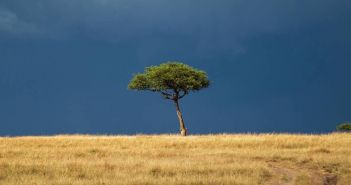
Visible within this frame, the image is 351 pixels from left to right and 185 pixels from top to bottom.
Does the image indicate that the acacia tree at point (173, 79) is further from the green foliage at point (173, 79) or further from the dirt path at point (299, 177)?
the dirt path at point (299, 177)

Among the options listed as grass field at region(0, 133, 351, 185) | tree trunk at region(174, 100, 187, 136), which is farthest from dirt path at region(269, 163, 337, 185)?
tree trunk at region(174, 100, 187, 136)

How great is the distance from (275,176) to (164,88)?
38.3 m

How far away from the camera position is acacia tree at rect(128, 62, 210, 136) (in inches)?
2286

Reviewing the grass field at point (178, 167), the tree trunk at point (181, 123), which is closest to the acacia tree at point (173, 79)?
the tree trunk at point (181, 123)

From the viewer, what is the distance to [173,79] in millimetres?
57812

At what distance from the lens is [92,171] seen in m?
21.9

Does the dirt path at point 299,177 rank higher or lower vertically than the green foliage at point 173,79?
lower

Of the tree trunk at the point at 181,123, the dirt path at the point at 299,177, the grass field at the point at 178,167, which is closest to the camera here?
the grass field at the point at 178,167

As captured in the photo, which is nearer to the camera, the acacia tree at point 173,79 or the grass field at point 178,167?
the grass field at point 178,167

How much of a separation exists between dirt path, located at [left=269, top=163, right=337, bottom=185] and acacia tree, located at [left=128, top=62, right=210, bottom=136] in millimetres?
34002

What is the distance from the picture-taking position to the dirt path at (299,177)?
2036 centimetres

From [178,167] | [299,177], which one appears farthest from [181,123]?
[299,177]

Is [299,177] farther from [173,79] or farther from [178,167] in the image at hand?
[173,79]

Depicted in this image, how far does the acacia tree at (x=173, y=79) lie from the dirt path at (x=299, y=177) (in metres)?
34.0
